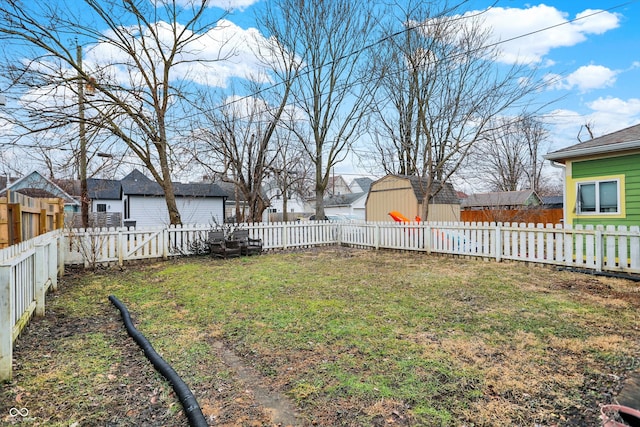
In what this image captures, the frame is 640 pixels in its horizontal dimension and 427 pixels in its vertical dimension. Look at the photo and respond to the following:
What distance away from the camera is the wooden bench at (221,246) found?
957 cm

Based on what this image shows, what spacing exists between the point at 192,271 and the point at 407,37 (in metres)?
10.6

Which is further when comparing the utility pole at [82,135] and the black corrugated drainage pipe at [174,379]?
the utility pole at [82,135]

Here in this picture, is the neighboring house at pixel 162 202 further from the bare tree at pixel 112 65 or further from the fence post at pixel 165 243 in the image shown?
the fence post at pixel 165 243

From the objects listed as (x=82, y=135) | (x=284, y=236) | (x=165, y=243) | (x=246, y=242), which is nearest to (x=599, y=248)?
(x=284, y=236)

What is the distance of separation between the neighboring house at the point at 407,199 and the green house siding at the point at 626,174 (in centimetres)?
669

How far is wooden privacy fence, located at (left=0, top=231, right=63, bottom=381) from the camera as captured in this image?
2.52 metres

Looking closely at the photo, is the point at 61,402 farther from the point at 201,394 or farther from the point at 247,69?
the point at 247,69

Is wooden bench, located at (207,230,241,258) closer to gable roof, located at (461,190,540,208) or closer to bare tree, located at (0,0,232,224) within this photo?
bare tree, located at (0,0,232,224)

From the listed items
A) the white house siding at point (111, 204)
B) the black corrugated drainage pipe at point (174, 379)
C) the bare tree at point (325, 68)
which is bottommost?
the black corrugated drainage pipe at point (174, 379)

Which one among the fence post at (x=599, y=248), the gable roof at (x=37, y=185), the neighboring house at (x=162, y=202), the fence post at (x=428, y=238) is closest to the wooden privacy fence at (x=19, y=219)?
the fence post at (x=428, y=238)

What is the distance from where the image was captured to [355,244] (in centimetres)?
1217

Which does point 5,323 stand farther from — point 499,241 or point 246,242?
point 499,241

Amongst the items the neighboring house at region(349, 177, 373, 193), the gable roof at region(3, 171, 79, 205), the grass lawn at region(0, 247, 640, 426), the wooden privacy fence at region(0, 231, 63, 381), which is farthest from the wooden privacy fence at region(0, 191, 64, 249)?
the neighboring house at region(349, 177, 373, 193)

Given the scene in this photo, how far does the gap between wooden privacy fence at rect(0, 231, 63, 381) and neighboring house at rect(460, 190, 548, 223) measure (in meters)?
16.3
